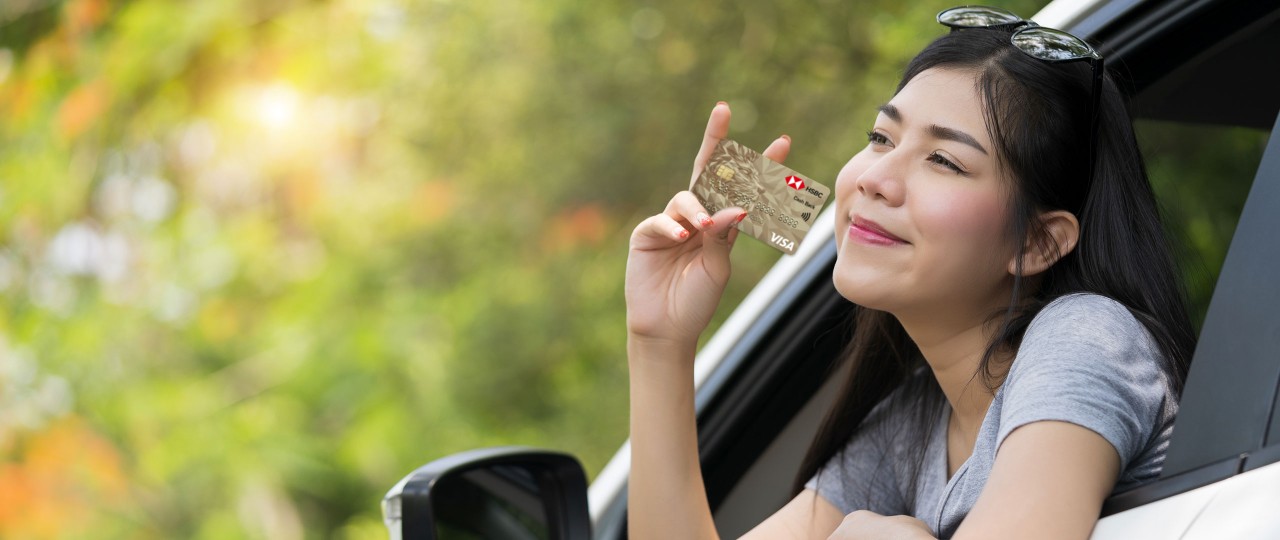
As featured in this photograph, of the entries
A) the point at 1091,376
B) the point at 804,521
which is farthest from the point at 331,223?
the point at 1091,376

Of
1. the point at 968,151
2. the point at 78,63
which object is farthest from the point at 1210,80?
the point at 78,63

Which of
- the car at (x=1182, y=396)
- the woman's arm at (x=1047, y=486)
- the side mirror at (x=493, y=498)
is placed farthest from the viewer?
the side mirror at (x=493, y=498)

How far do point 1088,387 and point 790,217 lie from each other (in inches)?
20.5

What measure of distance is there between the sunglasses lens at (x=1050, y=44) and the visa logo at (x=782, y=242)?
376mm

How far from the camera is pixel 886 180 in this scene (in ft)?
4.91

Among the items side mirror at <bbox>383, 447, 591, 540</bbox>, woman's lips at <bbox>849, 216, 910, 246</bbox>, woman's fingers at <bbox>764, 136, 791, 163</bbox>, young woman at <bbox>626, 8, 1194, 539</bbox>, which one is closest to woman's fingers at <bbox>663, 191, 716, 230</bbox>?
young woman at <bbox>626, 8, 1194, 539</bbox>

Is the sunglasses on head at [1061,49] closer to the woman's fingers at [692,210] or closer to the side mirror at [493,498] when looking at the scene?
the woman's fingers at [692,210]

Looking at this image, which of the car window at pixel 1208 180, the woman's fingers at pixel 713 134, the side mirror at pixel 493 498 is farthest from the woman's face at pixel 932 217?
the car window at pixel 1208 180

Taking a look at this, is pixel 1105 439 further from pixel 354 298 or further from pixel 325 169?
pixel 325 169

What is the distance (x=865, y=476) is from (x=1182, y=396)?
772 millimetres

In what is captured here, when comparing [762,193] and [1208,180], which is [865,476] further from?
[1208,180]

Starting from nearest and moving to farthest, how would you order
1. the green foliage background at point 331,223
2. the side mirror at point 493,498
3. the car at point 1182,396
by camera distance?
the car at point 1182,396, the side mirror at point 493,498, the green foliage background at point 331,223

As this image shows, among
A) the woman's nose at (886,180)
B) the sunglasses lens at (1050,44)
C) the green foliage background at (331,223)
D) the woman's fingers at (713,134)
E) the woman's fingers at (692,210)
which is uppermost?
the sunglasses lens at (1050,44)

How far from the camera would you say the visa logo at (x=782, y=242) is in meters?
1.66
